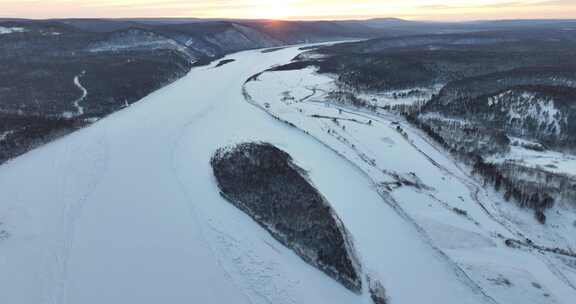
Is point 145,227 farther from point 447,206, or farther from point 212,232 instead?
point 447,206

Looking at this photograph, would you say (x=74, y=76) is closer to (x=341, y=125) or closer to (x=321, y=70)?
(x=321, y=70)

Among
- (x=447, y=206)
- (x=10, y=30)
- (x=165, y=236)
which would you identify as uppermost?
(x=10, y=30)

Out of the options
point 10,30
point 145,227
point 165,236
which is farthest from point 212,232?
point 10,30

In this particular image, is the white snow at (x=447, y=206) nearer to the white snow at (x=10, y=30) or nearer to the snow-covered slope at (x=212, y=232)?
the snow-covered slope at (x=212, y=232)

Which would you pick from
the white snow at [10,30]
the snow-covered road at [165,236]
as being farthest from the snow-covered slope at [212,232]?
the white snow at [10,30]

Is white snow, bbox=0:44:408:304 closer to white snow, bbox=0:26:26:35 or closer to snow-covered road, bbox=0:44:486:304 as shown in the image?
snow-covered road, bbox=0:44:486:304

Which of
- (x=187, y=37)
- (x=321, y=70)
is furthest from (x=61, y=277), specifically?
(x=187, y=37)

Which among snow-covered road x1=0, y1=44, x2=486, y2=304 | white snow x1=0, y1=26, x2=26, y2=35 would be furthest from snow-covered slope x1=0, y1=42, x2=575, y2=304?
white snow x1=0, y1=26, x2=26, y2=35

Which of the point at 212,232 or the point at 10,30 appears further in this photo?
the point at 10,30
